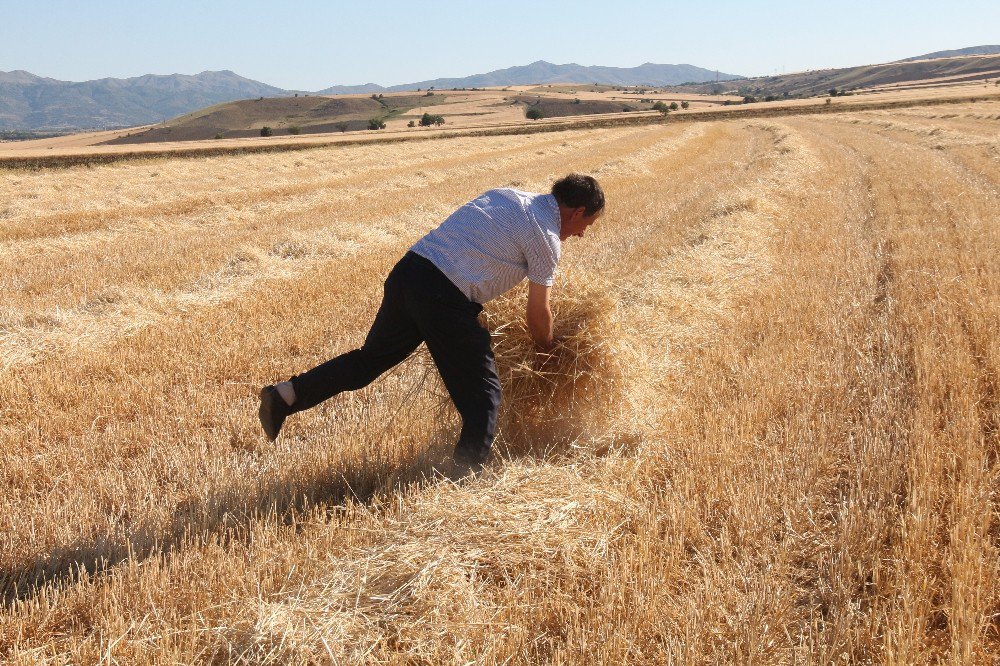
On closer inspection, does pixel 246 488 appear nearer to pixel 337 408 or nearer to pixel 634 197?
pixel 337 408

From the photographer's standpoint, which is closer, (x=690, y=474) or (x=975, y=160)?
(x=690, y=474)

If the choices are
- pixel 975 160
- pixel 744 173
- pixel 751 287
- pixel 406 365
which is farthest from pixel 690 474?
pixel 975 160

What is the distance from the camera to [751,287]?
802 centimetres

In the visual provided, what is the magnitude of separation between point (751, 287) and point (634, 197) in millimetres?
7933

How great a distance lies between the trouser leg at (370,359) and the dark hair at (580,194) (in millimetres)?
1039

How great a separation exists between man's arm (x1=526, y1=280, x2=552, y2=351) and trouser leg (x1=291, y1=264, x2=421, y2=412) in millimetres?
693

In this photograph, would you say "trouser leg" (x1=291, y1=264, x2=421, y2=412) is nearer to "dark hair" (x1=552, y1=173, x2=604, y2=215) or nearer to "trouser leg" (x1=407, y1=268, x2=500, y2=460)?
"trouser leg" (x1=407, y1=268, x2=500, y2=460)

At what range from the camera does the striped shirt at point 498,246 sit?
375 centimetres

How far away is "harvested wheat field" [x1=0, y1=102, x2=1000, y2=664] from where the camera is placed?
2672 millimetres

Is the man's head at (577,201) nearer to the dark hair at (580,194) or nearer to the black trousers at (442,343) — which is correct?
the dark hair at (580,194)

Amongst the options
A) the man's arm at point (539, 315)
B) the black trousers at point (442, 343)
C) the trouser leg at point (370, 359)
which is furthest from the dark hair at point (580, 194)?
the trouser leg at point (370, 359)

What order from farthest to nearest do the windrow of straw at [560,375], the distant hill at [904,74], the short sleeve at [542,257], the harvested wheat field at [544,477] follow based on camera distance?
1. the distant hill at [904,74]
2. the windrow of straw at [560,375]
3. the short sleeve at [542,257]
4. the harvested wheat field at [544,477]

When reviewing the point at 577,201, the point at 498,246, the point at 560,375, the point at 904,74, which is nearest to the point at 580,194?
the point at 577,201

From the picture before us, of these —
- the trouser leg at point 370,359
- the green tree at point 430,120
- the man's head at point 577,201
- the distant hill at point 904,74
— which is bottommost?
the trouser leg at point 370,359
